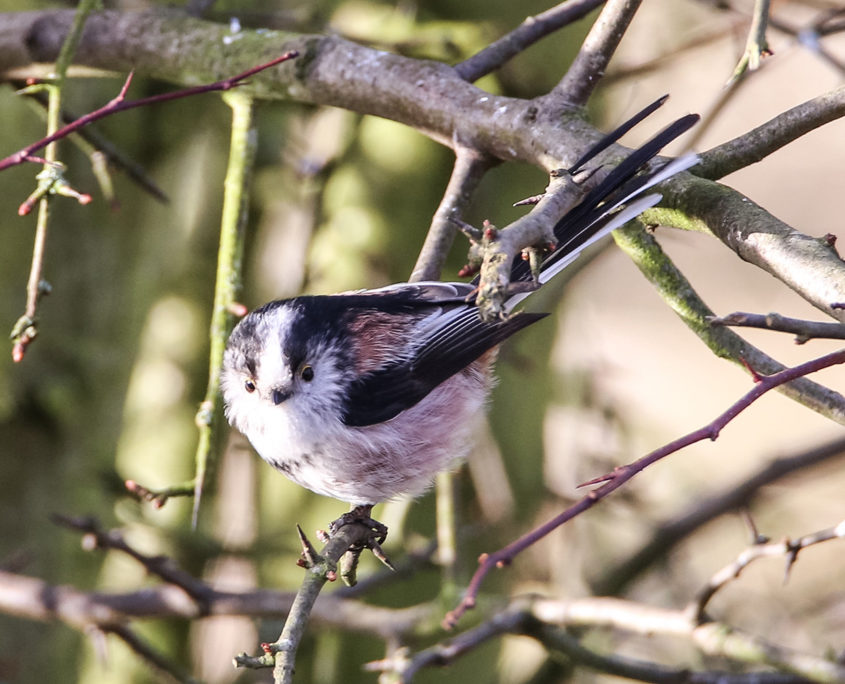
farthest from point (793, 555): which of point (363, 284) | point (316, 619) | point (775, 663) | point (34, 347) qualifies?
point (34, 347)

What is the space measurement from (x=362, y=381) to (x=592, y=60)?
102 cm

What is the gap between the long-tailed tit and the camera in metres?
2.47

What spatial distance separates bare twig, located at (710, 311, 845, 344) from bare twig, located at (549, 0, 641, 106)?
1051 mm

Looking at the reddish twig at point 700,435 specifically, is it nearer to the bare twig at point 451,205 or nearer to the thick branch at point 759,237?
the thick branch at point 759,237

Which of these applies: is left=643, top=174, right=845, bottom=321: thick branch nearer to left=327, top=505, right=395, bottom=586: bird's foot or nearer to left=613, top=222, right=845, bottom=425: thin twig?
left=613, top=222, right=845, bottom=425: thin twig

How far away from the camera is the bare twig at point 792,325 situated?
4.35 feet

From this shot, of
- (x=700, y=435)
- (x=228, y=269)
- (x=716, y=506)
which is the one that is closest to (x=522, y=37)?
(x=228, y=269)

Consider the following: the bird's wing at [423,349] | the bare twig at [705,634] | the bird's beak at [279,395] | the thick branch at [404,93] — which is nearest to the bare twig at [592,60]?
the thick branch at [404,93]

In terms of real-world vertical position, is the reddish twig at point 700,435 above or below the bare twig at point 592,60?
below

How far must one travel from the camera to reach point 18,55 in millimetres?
2924

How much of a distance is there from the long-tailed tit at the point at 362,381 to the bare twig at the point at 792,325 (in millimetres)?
1054

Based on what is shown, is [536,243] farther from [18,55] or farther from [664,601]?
[664,601]

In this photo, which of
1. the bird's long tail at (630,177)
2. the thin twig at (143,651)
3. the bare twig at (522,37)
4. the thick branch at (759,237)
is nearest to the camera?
the thick branch at (759,237)

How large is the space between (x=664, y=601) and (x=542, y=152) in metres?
3.00
